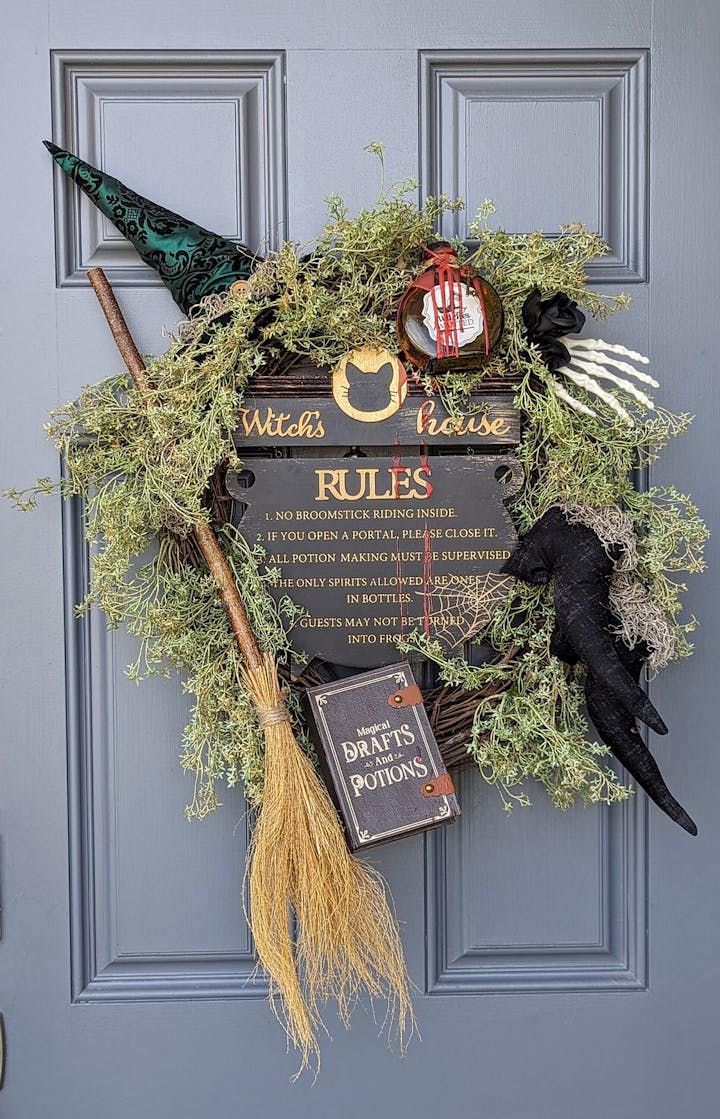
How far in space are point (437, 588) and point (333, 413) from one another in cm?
24

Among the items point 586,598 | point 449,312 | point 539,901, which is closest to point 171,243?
point 449,312

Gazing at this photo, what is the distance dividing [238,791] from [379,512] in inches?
16.5

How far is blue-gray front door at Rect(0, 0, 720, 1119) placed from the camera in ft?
3.83

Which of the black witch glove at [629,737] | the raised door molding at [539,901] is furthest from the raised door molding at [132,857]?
the black witch glove at [629,737]

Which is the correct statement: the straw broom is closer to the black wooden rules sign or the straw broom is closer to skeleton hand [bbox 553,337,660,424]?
the black wooden rules sign

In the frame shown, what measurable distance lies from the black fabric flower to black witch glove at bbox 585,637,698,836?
34cm

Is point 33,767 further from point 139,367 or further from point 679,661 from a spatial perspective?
point 679,661

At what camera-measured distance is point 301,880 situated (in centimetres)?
105

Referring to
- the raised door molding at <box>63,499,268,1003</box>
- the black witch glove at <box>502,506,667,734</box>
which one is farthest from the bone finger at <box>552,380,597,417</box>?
the raised door molding at <box>63,499,268,1003</box>

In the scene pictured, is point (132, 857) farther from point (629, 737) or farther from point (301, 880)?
point (629, 737)

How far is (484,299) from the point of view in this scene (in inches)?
40.6

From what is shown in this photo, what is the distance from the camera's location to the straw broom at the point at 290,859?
105 cm

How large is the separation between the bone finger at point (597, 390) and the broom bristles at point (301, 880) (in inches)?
19.1

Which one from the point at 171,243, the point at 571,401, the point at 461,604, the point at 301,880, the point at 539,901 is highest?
the point at 171,243
